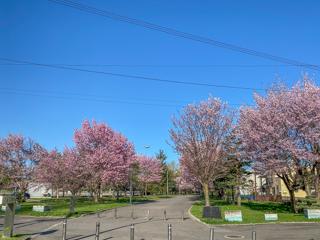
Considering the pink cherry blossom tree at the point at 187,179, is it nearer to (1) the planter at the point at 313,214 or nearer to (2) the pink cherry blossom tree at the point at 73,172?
(2) the pink cherry blossom tree at the point at 73,172

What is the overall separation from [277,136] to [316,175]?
4.12 meters

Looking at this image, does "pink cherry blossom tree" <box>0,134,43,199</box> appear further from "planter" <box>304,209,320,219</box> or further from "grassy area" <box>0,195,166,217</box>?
"planter" <box>304,209,320,219</box>

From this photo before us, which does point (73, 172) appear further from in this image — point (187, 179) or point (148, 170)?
point (148, 170)

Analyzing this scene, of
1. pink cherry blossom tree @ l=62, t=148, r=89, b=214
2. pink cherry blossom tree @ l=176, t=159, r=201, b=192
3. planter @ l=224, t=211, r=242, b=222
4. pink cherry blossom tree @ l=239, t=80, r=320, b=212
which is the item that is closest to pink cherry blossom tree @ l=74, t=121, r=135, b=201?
pink cherry blossom tree @ l=62, t=148, r=89, b=214

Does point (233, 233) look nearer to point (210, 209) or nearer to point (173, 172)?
point (210, 209)

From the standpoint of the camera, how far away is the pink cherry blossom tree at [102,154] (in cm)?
5000

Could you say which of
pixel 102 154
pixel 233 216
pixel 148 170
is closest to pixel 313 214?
pixel 233 216

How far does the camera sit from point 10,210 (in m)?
17.6

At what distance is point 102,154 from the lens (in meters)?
50.5

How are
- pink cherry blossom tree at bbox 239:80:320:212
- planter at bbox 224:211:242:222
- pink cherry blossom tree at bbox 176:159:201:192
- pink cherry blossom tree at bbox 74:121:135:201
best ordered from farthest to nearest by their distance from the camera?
1. pink cherry blossom tree at bbox 74:121:135:201
2. pink cherry blossom tree at bbox 176:159:201:192
3. pink cherry blossom tree at bbox 239:80:320:212
4. planter at bbox 224:211:242:222

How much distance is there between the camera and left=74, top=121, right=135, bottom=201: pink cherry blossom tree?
50000 mm

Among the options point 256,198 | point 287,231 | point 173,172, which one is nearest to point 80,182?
point 287,231

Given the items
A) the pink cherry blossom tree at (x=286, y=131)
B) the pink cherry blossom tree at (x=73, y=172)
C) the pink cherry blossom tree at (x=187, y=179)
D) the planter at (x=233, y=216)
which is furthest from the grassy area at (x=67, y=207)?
the pink cherry blossom tree at (x=286, y=131)

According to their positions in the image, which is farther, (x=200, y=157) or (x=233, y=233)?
(x=200, y=157)
